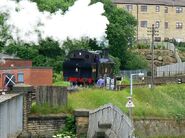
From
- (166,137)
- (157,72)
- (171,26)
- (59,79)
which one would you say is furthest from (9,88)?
(171,26)

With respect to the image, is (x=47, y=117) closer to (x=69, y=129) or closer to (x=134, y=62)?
(x=69, y=129)

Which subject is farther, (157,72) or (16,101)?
(157,72)

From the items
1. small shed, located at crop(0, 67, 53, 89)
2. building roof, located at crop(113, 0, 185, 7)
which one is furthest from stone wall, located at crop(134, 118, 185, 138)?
building roof, located at crop(113, 0, 185, 7)

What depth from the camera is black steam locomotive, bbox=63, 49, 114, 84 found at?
49594 mm

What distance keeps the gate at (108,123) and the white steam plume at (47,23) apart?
1735 inches

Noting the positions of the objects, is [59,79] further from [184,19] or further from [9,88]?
[184,19]

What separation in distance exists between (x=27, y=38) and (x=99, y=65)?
65.1 feet

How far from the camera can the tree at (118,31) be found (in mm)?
76688

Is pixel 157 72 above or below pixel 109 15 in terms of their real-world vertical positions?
below

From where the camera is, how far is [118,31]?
77.0 m

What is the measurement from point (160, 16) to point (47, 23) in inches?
1882

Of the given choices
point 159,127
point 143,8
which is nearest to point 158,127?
point 159,127

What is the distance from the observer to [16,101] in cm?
2150

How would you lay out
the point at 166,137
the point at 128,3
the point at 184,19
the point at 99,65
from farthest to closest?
the point at 184,19 < the point at 128,3 < the point at 99,65 < the point at 166,137
